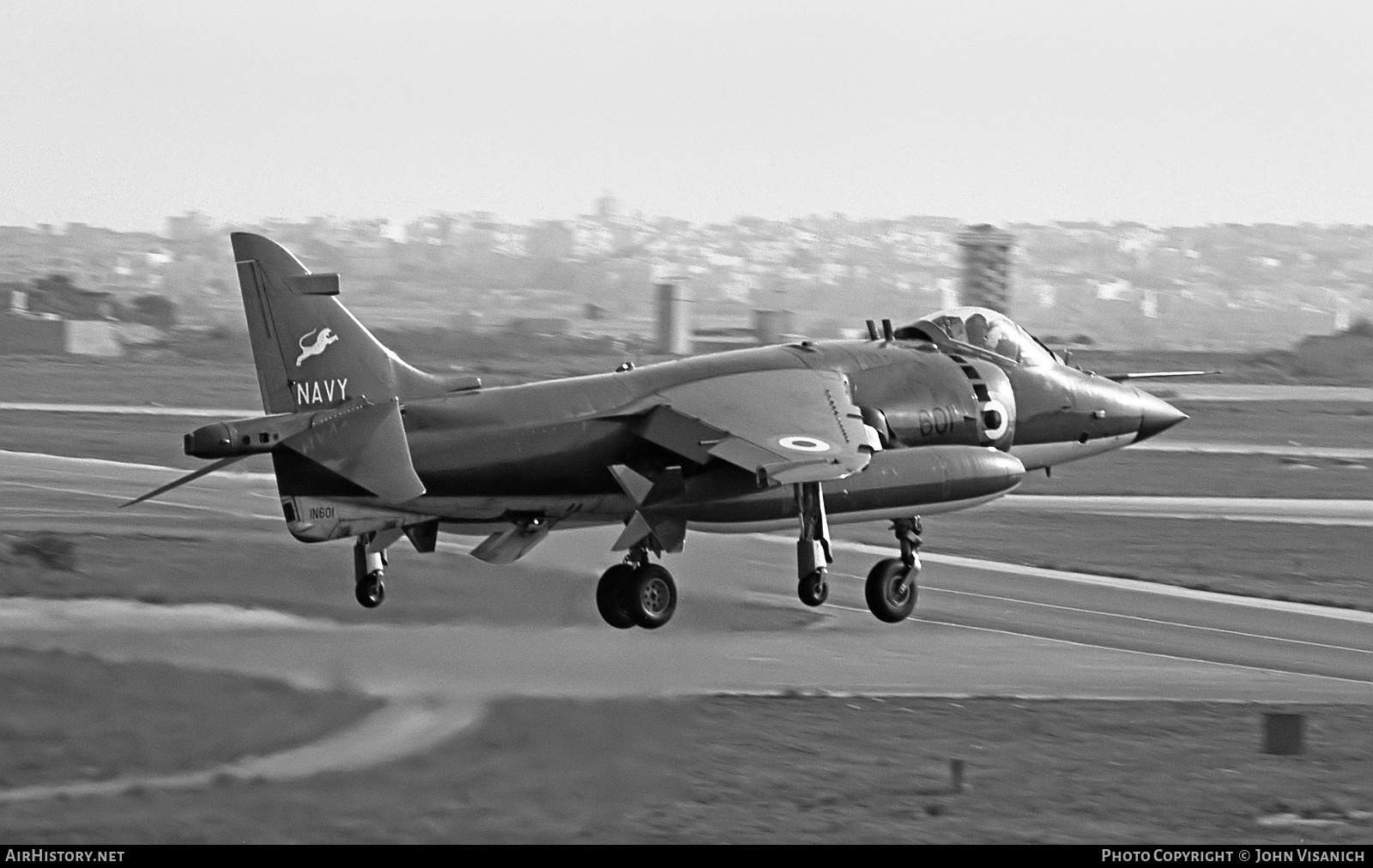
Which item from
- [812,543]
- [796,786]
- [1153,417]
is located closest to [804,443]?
[812,543]

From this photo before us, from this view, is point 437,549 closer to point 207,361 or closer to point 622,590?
point 622,590

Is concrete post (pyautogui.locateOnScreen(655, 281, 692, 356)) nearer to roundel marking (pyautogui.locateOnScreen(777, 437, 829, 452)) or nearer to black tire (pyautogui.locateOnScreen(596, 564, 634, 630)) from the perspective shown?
black tire (pyautogui.locateOnScreen(596, 564, 634, 630))

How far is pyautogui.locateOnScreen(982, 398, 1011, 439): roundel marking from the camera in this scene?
2498cm

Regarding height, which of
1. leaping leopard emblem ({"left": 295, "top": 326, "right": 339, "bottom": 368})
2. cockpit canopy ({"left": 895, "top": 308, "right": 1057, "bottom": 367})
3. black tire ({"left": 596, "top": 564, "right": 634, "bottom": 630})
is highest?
cockpit canopy ({"left": 895, "top": 308, "right": 1057, "bottom": 367})

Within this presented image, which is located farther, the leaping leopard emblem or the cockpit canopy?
the cockpit canopy

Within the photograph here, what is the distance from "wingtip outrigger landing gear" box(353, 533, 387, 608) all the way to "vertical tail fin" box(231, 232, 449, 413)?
2.63 metres

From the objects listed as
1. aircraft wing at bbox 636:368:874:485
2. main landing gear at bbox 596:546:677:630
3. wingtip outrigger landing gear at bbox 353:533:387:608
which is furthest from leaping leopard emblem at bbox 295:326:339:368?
main landing gear at bbox 596:546:677:630

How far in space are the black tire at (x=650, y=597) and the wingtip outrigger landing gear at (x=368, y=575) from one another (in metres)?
3.48

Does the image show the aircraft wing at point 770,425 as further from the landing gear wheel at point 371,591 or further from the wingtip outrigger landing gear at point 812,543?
the landing gear wheel at point 371,591

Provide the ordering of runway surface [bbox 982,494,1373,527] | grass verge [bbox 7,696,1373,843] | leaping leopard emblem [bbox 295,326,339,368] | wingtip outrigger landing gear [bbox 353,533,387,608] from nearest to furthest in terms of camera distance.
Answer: grass verge [bbox 7,696,1373,843] < leaping leopard emblem [bbox 295,326,339,368] < wingtip outrigger landing gear [bbox 353,533,387,608] < runway surface [bbox 982,494,1373,527]

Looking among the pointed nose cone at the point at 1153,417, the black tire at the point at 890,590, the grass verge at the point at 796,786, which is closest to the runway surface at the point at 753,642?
the black tire at the point at 890,590

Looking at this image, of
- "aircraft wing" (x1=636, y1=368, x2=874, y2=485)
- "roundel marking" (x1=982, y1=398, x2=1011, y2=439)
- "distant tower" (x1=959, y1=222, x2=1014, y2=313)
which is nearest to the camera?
"aircraft wing" (x1=636, y1=368, x2=874, y2=485)

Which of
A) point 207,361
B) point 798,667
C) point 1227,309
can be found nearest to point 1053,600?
point 798,667

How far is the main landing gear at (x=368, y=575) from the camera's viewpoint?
2314cm
